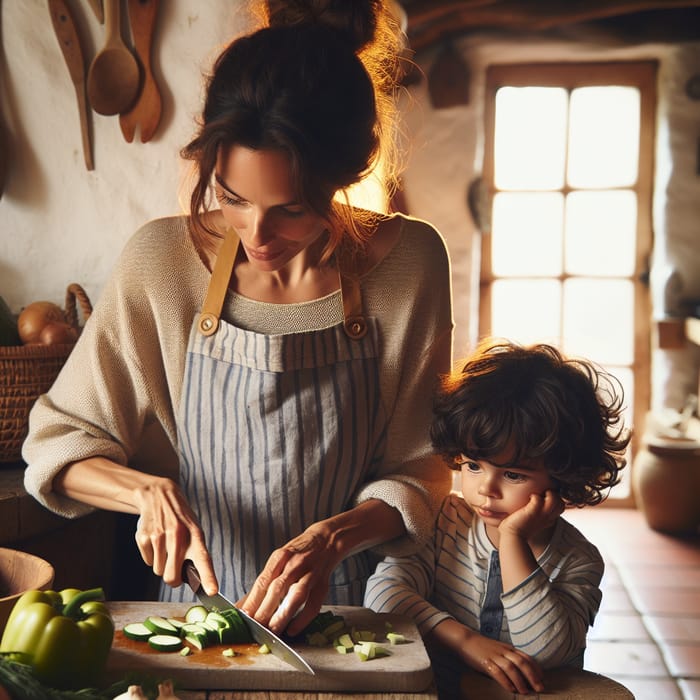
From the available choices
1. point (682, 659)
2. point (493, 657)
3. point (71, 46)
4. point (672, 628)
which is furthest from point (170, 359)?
point (672, 628)

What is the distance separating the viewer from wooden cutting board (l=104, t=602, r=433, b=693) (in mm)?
1165

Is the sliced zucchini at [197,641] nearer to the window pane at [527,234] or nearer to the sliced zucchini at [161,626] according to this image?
the sliced zucchini at [161,626]

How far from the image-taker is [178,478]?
1.91m

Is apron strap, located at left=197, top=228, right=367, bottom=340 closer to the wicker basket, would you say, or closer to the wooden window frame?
A: the wicker basket

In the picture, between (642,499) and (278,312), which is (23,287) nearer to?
(278,312)

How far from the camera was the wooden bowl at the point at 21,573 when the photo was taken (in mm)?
1232

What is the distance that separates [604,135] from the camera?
195 inches

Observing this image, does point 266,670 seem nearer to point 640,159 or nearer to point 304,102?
point 304,102

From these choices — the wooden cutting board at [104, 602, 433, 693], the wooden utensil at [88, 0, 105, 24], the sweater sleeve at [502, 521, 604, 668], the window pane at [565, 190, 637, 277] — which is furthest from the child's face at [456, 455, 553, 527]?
the window pane at [565, 190, 637, 277]

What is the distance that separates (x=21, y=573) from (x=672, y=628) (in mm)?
2956

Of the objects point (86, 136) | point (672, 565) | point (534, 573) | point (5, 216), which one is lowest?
point (672, 565)

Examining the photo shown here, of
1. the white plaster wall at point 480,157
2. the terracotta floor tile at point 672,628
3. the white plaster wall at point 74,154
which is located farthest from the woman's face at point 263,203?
the white plaster wall at point 480,157

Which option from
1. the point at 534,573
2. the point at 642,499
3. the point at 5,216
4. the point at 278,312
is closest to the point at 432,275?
the point at 278,312

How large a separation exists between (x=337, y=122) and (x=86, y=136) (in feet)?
2.93
